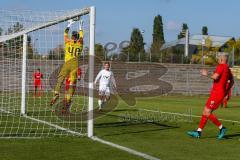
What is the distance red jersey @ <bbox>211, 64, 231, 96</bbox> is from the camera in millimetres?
11784

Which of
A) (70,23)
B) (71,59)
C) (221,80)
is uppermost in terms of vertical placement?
(70,23)

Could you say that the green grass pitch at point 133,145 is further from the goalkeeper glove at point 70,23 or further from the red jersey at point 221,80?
the goalkeeper glove at point 70,23

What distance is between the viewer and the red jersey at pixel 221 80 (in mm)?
11784

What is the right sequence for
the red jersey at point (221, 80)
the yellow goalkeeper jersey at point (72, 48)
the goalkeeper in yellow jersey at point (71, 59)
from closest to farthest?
the red jersey at point (221, 80), the goalkeeper in yellow jersey at point (71, 59), the yellow goalkeeper jersey at point (72, 48)

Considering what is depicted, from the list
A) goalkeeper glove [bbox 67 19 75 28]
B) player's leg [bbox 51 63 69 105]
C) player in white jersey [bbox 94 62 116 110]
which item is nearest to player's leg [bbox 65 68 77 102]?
player's leg [bbox 51 63 69 105]

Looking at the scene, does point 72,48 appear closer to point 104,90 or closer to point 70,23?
point 70,23

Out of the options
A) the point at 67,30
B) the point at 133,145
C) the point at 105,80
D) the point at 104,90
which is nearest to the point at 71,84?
the point at 67,30

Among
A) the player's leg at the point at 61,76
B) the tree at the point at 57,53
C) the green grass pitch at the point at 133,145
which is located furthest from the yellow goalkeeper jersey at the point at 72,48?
the green grass pitch at the point at 133,145

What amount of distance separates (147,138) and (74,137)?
1.65 meters

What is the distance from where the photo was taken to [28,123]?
1419 centimetres

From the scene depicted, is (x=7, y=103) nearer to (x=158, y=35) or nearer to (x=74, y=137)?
(x=74, y=137)

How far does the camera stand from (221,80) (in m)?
11.8

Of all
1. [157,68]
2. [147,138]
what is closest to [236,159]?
[147,138]

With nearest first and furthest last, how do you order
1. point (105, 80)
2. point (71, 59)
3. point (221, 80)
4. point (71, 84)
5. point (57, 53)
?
1. point (221, 80)
2. point (57, 53)
3. point (71, 59)
4. point (71, 84)
5. point (105, 80)
